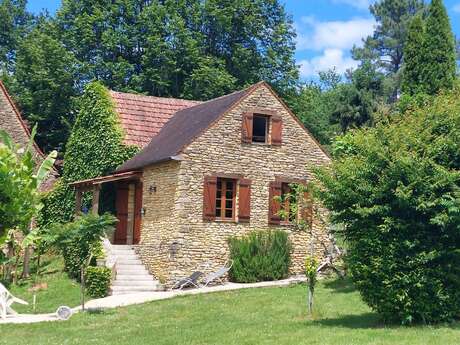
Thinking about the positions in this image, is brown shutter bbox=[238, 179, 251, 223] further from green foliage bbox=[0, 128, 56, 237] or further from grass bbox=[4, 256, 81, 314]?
green foliage bbox=[0, 128, 56, 237]

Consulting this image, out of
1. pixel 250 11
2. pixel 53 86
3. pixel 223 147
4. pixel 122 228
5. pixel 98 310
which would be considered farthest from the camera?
pixel 250 11

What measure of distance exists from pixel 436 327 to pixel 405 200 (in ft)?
7.68

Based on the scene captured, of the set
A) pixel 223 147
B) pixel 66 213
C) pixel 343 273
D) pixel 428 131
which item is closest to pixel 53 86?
pixel 66 213

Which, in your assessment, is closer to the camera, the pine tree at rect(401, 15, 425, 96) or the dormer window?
the dormer window

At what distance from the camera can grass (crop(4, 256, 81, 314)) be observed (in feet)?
66.2

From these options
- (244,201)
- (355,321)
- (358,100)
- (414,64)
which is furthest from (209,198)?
(358,100)

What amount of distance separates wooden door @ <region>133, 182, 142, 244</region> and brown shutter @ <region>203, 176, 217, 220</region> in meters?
3.44

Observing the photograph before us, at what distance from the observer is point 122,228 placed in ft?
86.0

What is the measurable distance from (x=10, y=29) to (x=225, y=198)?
27.5 m

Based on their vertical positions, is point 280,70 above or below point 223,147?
above

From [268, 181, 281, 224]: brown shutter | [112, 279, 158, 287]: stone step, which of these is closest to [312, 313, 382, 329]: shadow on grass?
[112, 279, 158, 287]: stone step

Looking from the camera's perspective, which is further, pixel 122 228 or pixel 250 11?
pixel 250 11

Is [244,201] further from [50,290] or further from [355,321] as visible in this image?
[355,321]

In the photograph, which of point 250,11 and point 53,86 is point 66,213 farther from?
point 250,11
